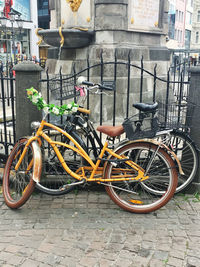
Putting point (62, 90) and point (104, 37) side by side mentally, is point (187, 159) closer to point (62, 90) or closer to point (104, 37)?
point (62, 90)

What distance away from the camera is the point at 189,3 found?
66.2 m

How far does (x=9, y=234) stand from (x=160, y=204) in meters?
1.76

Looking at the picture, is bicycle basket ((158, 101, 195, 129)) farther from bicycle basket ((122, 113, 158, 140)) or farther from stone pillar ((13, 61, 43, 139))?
stone pillar ((13, 61, 43, 139))

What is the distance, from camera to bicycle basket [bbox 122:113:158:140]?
365cm

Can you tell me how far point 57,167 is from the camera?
165 inches

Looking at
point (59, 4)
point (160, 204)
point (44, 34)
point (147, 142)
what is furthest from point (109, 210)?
point (59, 4)

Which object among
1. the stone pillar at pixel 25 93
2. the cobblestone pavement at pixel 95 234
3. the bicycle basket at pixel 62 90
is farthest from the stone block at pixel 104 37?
the cobblestone pavement at pixel 95 234

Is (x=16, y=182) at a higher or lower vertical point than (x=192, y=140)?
lower

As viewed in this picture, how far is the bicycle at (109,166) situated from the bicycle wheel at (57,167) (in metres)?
0.10

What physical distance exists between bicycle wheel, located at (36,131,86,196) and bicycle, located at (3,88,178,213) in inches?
3.8

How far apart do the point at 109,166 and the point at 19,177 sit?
1255mm

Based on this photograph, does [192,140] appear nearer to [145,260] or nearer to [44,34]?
[145,260]

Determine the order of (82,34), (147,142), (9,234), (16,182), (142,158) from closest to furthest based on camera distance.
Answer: (9,234) → (147,142) → (142,158) → (16,182) → (82,34)

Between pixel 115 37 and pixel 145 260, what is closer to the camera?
pixel 145 260
